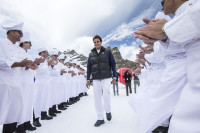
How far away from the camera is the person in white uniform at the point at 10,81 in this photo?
2.42m

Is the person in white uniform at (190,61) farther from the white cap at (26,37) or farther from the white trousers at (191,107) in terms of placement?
the white cap at (26,37)

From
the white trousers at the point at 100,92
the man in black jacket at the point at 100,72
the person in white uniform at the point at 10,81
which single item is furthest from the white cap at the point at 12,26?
the white trousers at the point at 100,92

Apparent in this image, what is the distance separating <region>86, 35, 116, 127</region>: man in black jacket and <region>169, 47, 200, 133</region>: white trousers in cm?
269

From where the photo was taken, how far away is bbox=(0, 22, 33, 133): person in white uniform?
7.93ft

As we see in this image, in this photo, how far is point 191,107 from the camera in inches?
29.9

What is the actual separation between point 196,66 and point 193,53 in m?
0.09

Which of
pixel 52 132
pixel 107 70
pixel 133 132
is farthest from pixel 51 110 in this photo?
pixel 133 132

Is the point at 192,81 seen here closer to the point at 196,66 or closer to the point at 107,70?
the point at 196,66

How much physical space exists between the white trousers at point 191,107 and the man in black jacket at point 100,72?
8.84ft

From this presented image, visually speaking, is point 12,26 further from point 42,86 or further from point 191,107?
point 191,107

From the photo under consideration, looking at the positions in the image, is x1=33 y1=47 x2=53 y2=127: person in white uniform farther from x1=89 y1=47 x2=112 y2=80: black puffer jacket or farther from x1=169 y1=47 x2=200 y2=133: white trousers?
x1=169 y1=47 x2=200 y2=133: white trousers

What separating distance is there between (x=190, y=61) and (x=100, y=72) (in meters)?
2.71

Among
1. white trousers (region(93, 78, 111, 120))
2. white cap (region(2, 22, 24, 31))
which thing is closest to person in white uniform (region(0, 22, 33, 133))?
white cap (region(2, 22, 24, 31))

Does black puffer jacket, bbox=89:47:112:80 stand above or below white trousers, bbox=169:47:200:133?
above
